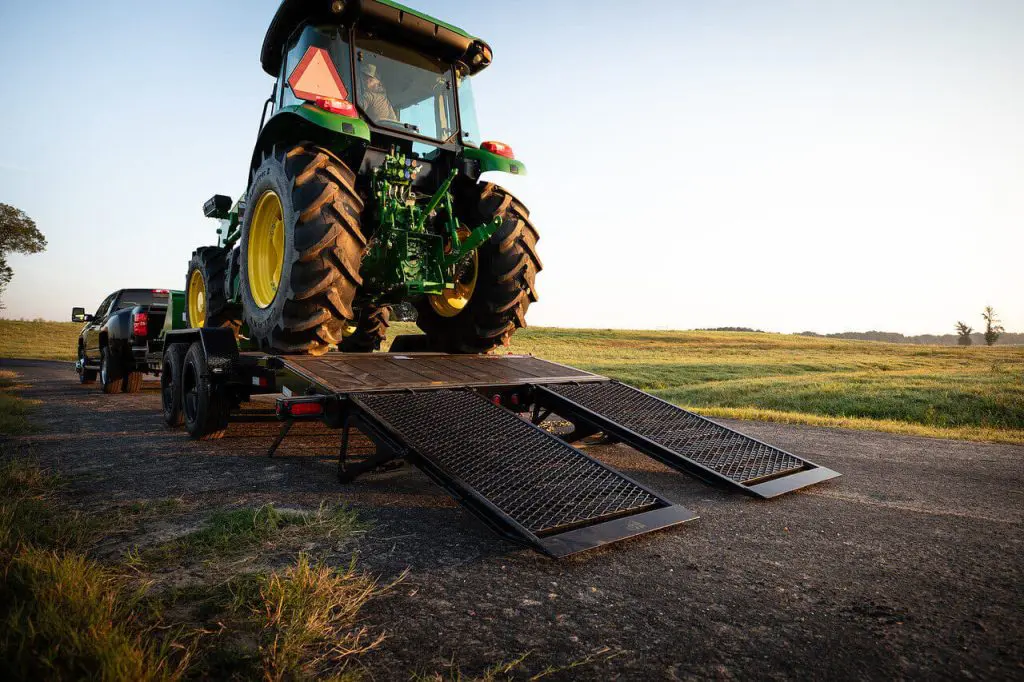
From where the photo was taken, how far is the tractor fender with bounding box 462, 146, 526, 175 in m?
5.82

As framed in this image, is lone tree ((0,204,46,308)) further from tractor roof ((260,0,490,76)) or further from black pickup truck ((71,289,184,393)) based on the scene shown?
tractor roof ((260,0,490,76))

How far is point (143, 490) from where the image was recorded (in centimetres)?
394

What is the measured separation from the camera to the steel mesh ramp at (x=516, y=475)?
2.94 meters

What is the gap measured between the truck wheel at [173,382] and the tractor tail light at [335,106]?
3.31m

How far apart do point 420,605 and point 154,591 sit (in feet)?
3.46

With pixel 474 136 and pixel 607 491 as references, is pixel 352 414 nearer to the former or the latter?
pixel 607 491

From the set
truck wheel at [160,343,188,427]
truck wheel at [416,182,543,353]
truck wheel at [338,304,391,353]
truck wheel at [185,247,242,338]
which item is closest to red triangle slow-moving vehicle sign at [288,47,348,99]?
truck wheel at [416,182,543,353]

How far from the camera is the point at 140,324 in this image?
1005 cm

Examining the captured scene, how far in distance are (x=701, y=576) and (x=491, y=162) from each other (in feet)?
14.4

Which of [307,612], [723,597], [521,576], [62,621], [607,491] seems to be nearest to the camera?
[62,621]

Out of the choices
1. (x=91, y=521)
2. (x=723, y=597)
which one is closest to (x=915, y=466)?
(x=723, y=597)

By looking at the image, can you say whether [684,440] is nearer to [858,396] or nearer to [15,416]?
[15,416]

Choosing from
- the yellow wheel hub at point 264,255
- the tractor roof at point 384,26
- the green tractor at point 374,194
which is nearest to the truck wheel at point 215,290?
the green tractor at point 374,194

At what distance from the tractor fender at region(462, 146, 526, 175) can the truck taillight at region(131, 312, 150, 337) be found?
731 centimetres
